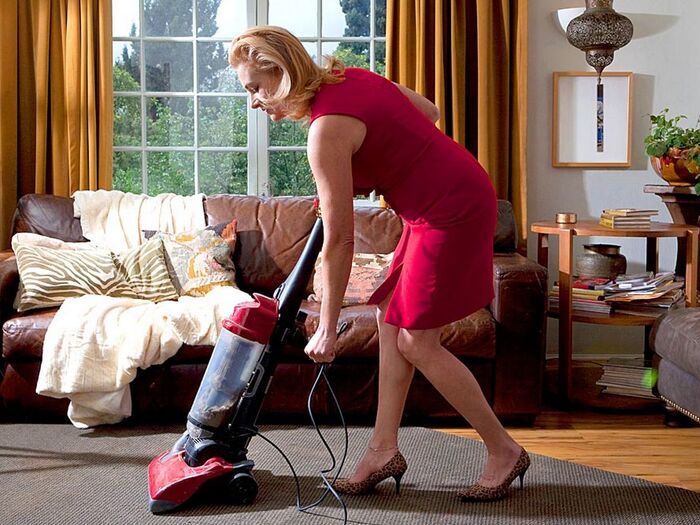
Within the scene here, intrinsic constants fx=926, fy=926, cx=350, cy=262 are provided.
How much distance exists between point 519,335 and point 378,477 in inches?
36.1

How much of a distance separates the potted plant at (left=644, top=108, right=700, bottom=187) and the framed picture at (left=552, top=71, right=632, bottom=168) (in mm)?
475

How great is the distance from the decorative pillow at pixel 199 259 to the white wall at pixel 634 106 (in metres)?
1.54

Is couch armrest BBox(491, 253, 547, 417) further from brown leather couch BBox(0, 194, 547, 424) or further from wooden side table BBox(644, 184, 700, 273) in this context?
wooden side table BBox(644, 184, 700, 273)

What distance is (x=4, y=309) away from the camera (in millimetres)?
3334

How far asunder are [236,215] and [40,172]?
38.3 inches

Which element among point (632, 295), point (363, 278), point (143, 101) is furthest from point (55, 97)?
point (632, 295)

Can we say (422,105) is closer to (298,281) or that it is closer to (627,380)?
(298,281)

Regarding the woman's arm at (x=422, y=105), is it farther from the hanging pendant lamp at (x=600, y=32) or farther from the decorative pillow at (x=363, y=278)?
the hanging pendant lamp at (x=600, y=32)

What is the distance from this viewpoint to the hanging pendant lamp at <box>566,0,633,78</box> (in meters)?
4.01

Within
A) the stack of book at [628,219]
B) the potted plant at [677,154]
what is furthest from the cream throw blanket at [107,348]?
the potted plant at [677,154]

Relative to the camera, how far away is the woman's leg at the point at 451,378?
2.45m

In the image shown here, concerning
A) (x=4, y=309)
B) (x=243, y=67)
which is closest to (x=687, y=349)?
(x=243, y=67)

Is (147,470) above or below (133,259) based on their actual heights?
below

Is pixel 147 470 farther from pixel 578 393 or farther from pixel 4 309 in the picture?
pixel 578 393
